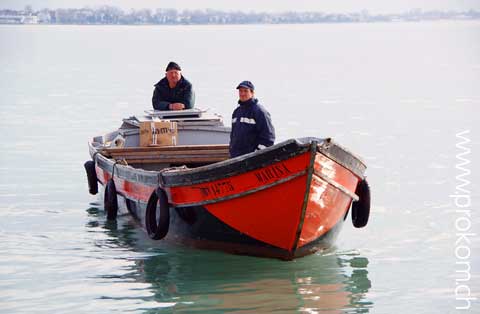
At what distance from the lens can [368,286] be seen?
12.6 meters

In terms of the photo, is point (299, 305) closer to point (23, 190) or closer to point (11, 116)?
point (23, 190)

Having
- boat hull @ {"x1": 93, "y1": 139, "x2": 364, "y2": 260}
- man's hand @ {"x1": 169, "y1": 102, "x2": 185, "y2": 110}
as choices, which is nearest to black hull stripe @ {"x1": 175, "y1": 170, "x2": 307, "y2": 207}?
boat hull @ {"x1": 93, "y1": 139, "x2": 364, "y2": 260}

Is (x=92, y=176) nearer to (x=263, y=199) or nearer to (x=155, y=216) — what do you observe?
(x=155, y=216)

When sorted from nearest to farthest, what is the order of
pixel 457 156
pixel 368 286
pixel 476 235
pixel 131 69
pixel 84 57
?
1. pixel 368 286
2. pixel 476 235
3. pixel 457 156
4. pixel 131 69
5. pixel 84 57

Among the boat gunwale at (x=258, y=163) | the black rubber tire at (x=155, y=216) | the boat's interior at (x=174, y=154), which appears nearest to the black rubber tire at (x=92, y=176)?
the boat's interior at (x=174, y=154)

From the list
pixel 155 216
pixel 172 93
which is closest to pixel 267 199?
pixel 155 216

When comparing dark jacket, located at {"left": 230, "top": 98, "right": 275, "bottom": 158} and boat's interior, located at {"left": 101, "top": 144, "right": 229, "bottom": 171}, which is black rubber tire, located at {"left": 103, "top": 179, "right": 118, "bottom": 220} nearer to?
boat's interior, located at {"left": 101, "top": 144, "right": 229, "bottom": 171}

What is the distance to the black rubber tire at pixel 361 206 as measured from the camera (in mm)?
13720

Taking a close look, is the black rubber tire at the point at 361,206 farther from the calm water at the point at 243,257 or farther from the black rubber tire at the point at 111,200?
the black rubber tire at the point at 111,200

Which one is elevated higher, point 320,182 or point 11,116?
point 320,182

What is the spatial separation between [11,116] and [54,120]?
1939 millimetres

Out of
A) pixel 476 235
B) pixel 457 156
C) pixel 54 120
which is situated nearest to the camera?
pixel 476 235

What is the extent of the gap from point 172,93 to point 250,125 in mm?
4511

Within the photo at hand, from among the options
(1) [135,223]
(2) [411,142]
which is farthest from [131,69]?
(1) [135,223]
